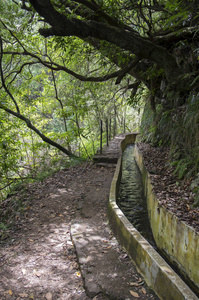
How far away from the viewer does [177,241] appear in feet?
14.1

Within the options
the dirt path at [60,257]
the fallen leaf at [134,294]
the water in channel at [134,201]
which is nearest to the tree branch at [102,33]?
the water in channel at [134,201]

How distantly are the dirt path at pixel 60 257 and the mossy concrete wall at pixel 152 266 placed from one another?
149mm

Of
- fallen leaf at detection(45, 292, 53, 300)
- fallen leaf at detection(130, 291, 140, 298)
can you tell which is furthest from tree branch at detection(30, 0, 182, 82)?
fallen leaf at detection(130, 291, 140, 298)

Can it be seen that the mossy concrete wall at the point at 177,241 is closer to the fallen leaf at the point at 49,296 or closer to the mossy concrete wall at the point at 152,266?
the mossy concrete wall at the point at 152,266

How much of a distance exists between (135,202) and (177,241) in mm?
3412

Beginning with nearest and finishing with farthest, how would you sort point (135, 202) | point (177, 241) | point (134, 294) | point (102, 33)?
point (134, 294) < point (177, 241) < point (102, 33) < point (135, 202)

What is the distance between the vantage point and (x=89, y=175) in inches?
377

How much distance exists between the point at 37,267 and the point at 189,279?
2536mm

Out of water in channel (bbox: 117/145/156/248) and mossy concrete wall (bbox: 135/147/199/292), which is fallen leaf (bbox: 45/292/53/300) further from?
water in channel (bbox: 117/145/156/248)

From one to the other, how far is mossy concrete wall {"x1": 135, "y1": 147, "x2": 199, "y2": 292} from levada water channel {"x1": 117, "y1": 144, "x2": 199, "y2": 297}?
187 mm

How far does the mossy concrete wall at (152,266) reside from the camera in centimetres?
281

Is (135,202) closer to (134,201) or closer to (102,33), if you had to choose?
(134,201)

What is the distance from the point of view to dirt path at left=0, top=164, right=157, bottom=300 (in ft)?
11.1

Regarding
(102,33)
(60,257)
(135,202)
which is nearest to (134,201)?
(135,202)
